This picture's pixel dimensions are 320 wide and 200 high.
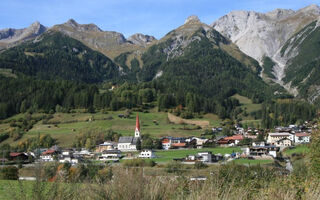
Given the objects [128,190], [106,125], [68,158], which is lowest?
[68,158]

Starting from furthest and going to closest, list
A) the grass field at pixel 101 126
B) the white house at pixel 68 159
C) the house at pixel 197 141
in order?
the grass field at pixel 101 126 → the house at pixel 197 141 → the white house at pixel 68 159

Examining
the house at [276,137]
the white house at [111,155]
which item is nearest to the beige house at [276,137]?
the house at [276,137]

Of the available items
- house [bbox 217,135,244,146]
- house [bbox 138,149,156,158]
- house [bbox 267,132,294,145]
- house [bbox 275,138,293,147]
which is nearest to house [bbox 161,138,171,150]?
house [bbox 217,135,244,146]

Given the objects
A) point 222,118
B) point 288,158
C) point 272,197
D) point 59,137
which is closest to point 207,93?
point 222,118

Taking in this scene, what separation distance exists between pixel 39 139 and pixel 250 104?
10956 cm

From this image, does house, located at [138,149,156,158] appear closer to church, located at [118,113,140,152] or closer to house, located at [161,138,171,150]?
church, located at [118,113,140,152]

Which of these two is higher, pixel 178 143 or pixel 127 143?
pixel 127 143

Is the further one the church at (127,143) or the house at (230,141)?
the house at (230,141)

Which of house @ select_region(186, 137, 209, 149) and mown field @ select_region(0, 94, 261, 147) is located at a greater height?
mown field @ select_region(0, 94, 261, 147)

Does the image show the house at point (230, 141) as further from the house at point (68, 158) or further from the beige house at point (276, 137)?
the house at point (68, 158)

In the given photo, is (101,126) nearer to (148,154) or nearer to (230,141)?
(148,154)

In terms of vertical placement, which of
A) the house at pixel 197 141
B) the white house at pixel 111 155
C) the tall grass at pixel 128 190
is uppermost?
the tall grass at pixel 128 190

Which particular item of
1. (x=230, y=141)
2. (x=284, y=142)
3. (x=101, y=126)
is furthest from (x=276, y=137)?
(x=101, y=126)

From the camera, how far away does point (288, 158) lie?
6344 centimetres
